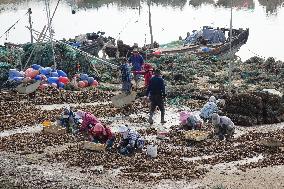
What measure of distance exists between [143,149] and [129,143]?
1.51 feet

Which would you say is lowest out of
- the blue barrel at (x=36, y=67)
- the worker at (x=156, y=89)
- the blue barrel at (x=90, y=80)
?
the blue barrel at (x=90, y=80)

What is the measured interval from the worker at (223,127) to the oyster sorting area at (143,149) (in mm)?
214

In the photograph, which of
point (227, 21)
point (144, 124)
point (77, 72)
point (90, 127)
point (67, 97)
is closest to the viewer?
point (90, 127)

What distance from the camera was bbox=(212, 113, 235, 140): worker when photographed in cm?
1341

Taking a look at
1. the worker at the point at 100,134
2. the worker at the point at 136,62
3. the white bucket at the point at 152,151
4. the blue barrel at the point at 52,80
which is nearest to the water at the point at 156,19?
the worker at the point at 136,62

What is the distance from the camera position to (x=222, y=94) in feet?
60.9

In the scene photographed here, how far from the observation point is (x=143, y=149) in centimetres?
1273

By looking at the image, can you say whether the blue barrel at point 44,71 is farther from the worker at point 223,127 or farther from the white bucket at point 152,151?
the white bucket at point 152,151

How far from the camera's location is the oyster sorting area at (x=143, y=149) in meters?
10.8

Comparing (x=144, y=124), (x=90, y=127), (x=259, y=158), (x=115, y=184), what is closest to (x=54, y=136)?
(x=90, y=127)

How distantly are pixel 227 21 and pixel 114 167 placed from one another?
119ft

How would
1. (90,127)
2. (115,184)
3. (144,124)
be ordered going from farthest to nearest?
(144,124)
(90,127)
(115,184)

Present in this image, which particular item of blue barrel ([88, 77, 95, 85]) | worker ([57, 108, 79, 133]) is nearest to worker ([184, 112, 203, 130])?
worker ([57, 108, 79, 133])

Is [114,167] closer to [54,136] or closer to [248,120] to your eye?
[54,136]
